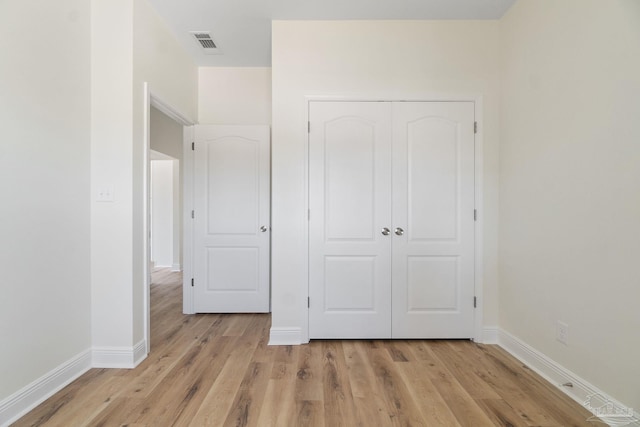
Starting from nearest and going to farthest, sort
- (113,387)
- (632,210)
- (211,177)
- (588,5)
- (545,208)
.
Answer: (632,210) → (588,5) → (113,387) → (545,208) → (211,177)

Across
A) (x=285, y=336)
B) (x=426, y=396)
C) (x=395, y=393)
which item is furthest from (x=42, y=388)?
(x=426, y=396)

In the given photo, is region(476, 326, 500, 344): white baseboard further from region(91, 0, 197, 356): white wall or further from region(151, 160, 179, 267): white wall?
A: region(151, 160, 179, 267): white wall

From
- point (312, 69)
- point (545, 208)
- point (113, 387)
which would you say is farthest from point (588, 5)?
point (113, 387)

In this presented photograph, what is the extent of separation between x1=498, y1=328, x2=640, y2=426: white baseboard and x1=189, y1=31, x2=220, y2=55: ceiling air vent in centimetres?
386

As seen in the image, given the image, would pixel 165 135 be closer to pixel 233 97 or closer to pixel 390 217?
pixel 233 97

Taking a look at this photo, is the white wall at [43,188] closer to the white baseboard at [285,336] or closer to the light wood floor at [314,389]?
the light wood floor at [314,389]

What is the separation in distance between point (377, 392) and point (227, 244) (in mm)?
2169

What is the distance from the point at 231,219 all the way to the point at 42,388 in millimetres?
1944

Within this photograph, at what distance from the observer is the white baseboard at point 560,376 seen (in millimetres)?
1578

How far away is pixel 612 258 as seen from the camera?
160cm

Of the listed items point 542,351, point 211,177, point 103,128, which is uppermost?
point 103,128

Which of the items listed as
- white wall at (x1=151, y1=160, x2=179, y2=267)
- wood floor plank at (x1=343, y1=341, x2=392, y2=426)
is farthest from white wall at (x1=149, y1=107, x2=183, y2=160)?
wood floor plank at (x1=343, y1=341, x2=392, y2=426)

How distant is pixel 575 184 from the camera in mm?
1827

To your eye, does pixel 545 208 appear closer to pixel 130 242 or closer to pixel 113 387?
pixel 130 242
